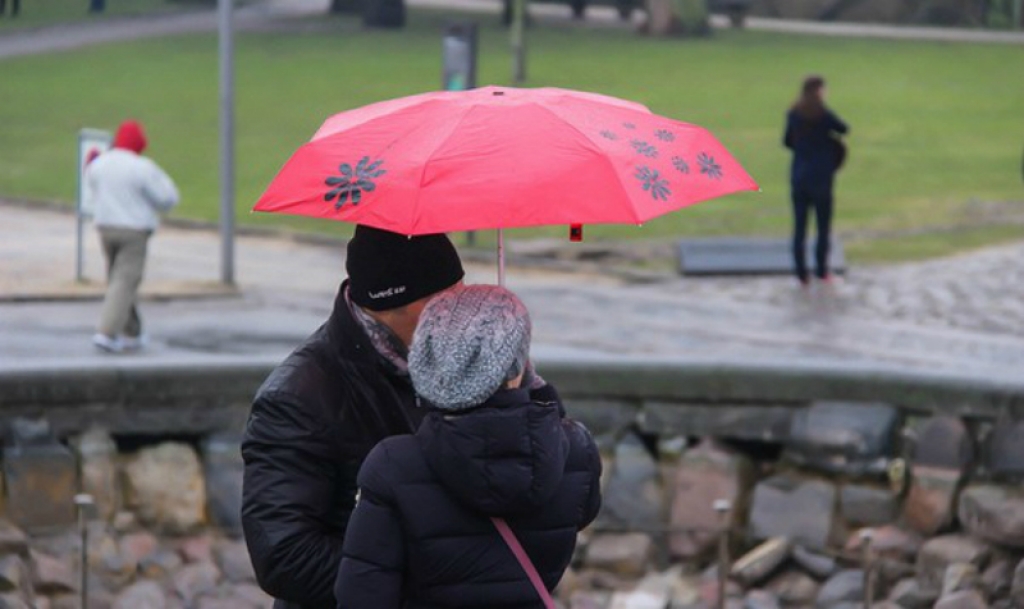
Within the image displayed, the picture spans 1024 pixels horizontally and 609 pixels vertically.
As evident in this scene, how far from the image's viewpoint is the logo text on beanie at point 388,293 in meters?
4.16

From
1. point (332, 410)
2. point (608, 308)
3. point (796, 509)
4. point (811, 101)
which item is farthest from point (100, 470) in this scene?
point (811, 101)

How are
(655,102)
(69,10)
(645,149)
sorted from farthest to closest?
(69,10), (655,102), (645,149)

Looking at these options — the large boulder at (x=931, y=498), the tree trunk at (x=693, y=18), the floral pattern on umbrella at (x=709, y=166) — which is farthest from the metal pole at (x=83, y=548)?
the tree trunk at (x=693, y=18)

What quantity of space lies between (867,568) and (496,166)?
458cm

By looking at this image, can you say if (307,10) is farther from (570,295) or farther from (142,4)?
(570,295)

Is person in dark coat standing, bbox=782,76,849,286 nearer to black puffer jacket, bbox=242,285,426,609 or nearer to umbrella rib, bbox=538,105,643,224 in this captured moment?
umbrella rib, bbox=538,105,643,224

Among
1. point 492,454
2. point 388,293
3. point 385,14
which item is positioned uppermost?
point 388,293

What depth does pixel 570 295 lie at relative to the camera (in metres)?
17.9

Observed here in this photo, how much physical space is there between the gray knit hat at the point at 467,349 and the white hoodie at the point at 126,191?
10.7 m

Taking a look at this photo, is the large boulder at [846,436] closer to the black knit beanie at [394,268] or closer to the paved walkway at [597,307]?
the paved walkway at [597,307]

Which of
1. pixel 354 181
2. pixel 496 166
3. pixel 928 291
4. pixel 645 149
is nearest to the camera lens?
pixel 496 166

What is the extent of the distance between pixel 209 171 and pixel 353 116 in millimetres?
22591

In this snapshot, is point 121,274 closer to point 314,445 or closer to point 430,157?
point 314,445

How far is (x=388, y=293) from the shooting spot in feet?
13.7
